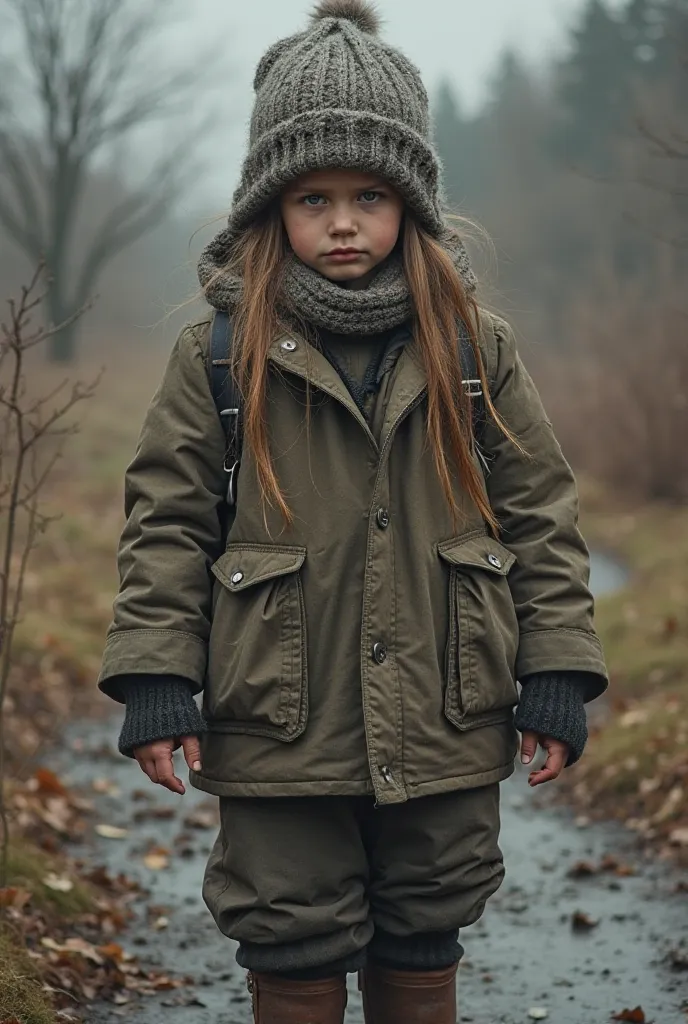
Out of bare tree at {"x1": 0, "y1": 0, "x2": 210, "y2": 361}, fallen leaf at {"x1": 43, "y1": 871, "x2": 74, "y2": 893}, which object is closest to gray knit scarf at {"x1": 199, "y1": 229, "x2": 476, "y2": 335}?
fallen leaf at {"x1": 43, "y1": 871, "x2": 74, "y2": 893}

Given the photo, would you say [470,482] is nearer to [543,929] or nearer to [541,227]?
[543,929]

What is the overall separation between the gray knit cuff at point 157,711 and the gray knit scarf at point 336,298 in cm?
83

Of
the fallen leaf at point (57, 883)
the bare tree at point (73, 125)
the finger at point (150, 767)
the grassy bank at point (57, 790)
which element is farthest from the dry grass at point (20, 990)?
the bare tree at point (73, 125)

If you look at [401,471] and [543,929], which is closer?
[401,471]

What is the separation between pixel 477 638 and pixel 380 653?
0.22 metres

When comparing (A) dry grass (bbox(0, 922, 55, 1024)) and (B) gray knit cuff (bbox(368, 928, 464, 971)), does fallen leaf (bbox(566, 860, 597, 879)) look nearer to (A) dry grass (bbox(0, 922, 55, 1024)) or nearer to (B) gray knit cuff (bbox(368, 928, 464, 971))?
(B) gray knit cuff (bbox(368, 928, 464, 971))

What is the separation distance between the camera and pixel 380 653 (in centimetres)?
263

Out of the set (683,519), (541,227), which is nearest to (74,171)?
(541,227)

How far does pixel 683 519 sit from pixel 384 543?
36.8 ft

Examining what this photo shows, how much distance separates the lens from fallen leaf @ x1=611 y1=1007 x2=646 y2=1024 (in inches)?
135

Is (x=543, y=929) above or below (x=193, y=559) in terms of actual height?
below

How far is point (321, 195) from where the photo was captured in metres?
2.80

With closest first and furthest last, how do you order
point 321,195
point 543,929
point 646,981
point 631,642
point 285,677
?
1. point 285,677
2. point 321,195
3. point 646,981
4. point 543,929
5. point 631,642

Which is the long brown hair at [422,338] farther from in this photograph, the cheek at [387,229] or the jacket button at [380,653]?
the jacket button at [380,653]
